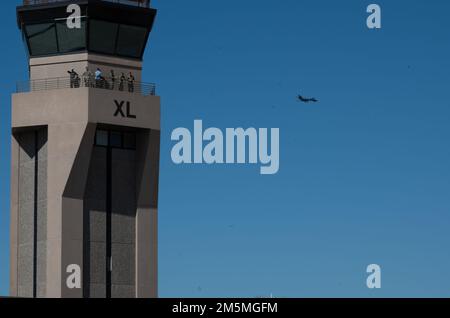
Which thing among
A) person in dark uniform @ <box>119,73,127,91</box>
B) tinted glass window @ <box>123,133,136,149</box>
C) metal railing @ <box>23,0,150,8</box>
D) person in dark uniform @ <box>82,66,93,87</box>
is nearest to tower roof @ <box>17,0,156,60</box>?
metal railing @ <box>23,0,150,8</box>

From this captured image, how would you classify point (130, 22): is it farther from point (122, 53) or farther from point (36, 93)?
point (36, 93)

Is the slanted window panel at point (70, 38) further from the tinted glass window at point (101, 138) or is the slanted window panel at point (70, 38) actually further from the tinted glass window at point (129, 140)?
the tinted glass window at point (129, 140)

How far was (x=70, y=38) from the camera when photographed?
79.1m

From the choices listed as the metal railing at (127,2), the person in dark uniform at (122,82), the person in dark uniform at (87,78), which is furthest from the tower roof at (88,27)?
the person in dark uniform at (122,82)

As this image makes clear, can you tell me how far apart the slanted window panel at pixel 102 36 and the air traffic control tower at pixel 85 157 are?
2.6 inches

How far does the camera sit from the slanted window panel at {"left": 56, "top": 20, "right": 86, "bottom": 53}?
7856 centimetres

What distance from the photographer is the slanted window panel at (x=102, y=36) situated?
7850cm

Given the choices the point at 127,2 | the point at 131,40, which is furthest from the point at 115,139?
the point at 127,2

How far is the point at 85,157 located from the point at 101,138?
98.3 inches

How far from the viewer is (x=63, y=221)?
7556 cm

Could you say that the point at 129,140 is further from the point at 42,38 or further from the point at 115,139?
the point at 42,38
